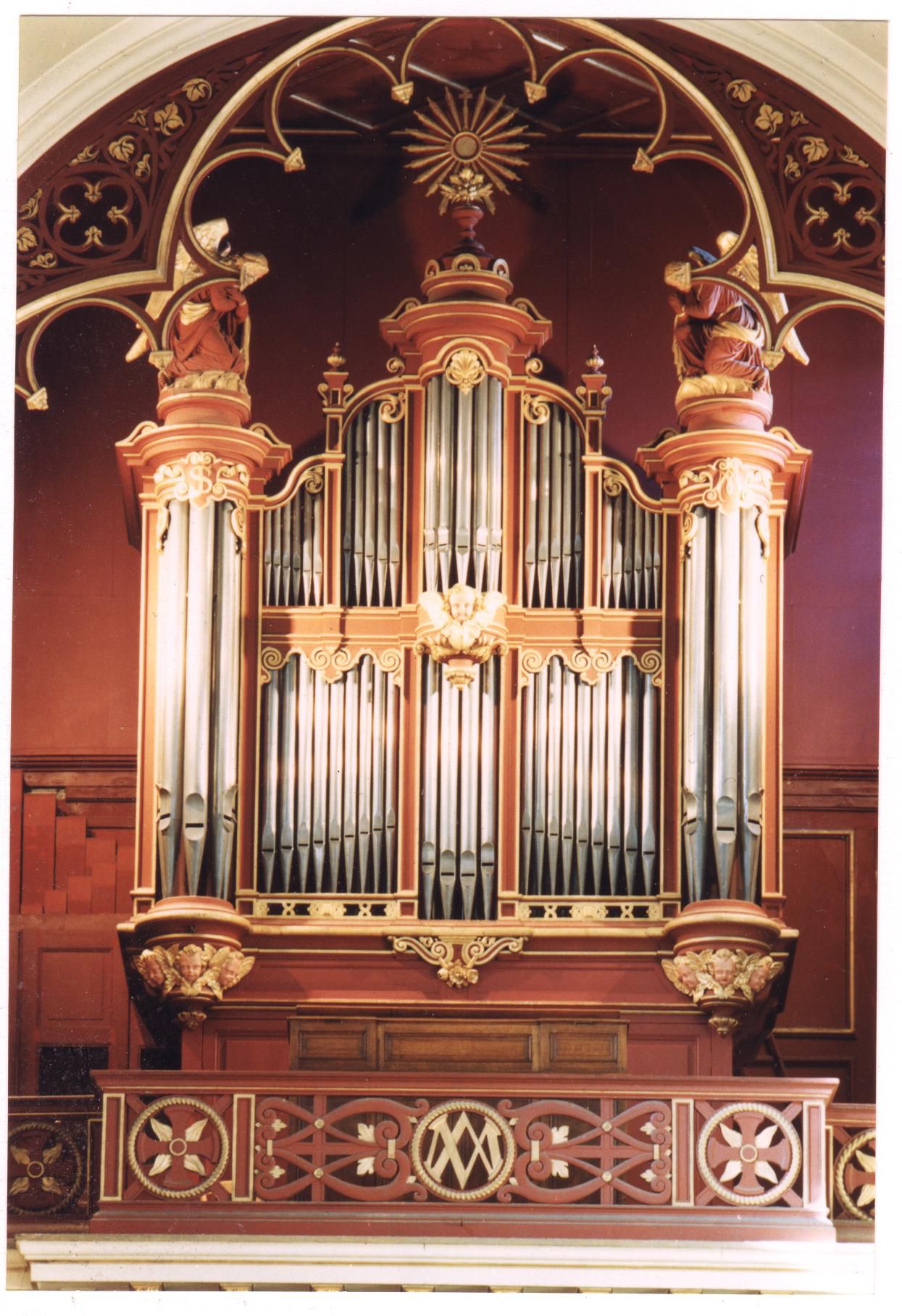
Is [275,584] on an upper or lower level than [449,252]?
lower

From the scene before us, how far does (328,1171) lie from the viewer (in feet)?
41.1

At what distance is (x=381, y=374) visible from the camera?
14.8 m

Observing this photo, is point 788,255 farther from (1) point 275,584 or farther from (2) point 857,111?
(1) point 275,584

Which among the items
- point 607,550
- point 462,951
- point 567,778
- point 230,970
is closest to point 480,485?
point 607,550

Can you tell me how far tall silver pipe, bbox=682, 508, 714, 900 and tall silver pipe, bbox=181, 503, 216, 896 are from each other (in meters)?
2.04

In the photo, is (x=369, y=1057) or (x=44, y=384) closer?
(x=369, y=1057)

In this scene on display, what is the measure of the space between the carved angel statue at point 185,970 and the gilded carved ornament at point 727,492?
2.69 meters

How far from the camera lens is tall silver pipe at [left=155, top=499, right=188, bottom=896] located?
43.5 feet

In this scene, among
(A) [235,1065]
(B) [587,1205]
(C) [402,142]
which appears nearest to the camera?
(B) [587,1205]

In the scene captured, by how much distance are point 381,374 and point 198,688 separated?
2134mm

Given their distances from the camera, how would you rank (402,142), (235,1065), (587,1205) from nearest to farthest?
(587,1205) < (235,1065) < (402,142)

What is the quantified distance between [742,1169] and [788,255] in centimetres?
377

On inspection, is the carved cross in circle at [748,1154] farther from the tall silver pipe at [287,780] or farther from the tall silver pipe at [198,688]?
the tall silver pipe at [198,688]

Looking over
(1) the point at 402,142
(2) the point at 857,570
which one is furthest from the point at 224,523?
(2) the point at 857,570
